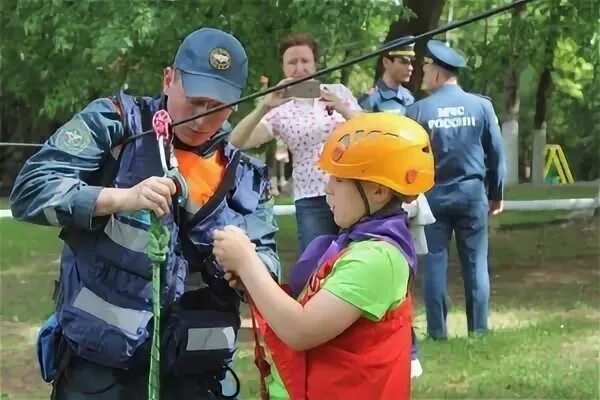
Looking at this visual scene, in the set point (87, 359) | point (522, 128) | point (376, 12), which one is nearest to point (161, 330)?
point (87, 359)

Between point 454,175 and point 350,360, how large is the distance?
4343mm

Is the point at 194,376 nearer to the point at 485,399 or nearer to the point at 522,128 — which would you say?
the point at 485,399

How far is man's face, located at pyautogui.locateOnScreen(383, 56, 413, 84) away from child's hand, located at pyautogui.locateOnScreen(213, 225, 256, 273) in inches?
168

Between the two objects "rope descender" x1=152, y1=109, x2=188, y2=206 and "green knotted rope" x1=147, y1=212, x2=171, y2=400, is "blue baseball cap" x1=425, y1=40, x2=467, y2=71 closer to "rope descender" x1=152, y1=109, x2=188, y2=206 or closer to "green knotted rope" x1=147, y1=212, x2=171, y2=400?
"rope descender" x1=152, y1=109, x2=188, y2=206

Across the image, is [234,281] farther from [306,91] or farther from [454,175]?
[454,175]

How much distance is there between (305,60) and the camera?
5965 millimetres

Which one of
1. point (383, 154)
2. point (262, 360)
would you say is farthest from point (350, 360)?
point (383, 154)

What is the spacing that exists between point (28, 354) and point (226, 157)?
14.4ft

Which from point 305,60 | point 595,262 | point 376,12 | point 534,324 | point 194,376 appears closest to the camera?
point 194,376

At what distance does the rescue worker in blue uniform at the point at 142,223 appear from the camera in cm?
271

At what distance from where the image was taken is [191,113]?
2865 mm

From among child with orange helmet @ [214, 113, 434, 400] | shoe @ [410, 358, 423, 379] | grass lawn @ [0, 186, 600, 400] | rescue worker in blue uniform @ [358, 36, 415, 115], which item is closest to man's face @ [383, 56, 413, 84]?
rescue worker in blue uniform @ [358, 36, 415, 115]

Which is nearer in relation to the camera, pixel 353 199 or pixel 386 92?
pixel 353 199

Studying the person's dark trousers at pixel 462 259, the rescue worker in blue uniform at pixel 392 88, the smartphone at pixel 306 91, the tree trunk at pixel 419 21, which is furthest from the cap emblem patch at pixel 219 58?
the tree trunk at pixel 419 21
